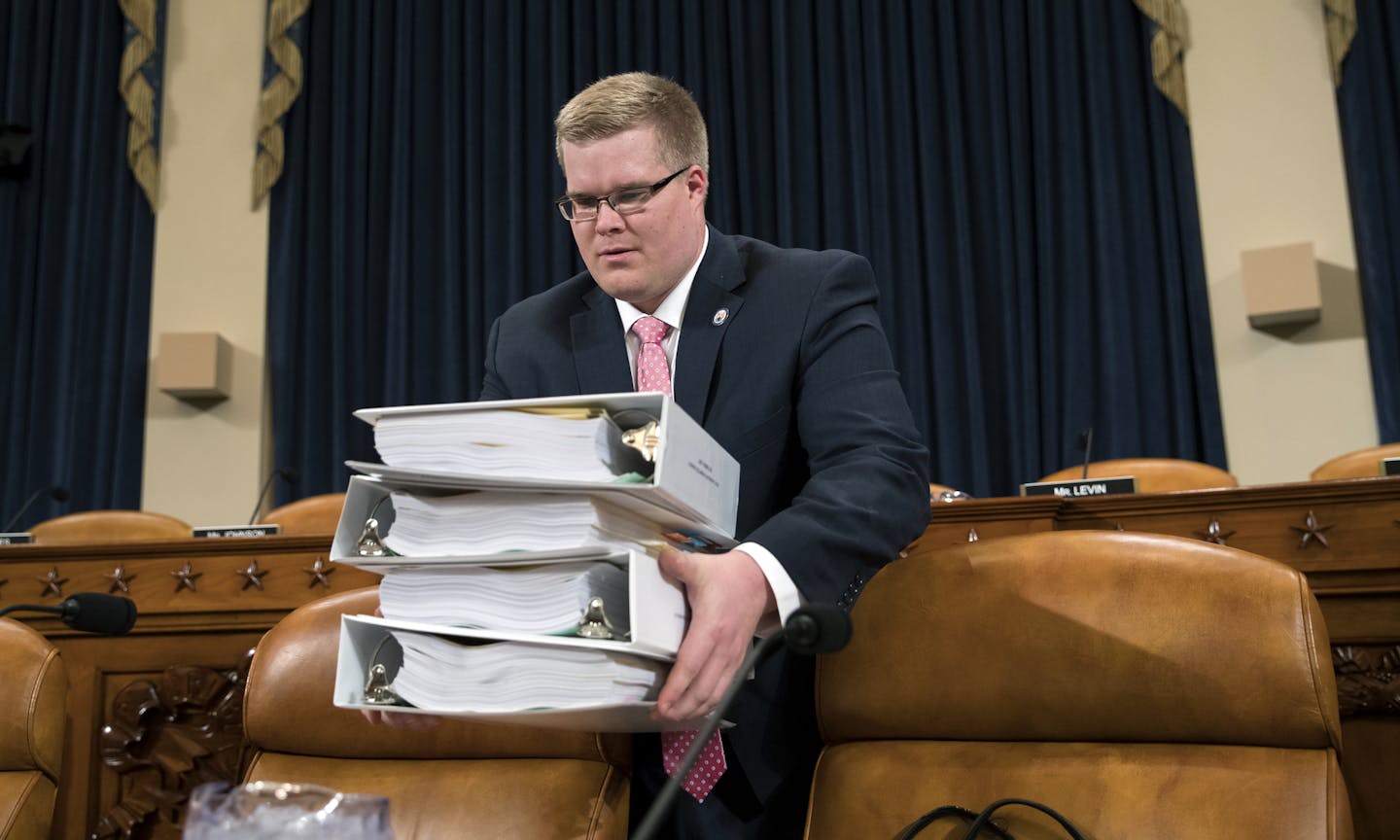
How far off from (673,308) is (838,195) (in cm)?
433

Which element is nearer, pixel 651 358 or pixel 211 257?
pixel 651 358

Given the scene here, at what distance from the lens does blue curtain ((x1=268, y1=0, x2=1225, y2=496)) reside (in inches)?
216

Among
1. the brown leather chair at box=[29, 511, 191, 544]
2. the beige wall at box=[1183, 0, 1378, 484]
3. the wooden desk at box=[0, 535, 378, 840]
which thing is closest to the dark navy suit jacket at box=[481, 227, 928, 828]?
the wooden desk at box=[0, 535, 378, 840]

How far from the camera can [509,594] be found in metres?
1.09

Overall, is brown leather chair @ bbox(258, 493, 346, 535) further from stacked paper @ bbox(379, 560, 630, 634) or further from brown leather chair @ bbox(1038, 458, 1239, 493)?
stacked paper @ bbox(379, 560, 630, 634)

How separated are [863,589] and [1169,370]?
441cm

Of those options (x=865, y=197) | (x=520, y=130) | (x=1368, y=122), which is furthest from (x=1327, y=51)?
(x=520, y=130)

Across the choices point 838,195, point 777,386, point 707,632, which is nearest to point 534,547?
point 707,632

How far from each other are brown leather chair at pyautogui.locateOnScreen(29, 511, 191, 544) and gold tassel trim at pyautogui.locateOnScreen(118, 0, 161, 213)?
2.32 m

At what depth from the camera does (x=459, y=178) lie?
6.25 meters

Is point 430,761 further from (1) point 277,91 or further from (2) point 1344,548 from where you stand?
(1) point 277,91

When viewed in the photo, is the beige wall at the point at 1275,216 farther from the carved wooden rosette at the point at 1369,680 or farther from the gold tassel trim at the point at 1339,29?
the carved wooden rosette at the point at 1369,680

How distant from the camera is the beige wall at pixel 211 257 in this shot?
634 cm

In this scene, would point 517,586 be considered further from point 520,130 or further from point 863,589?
point 520,130
